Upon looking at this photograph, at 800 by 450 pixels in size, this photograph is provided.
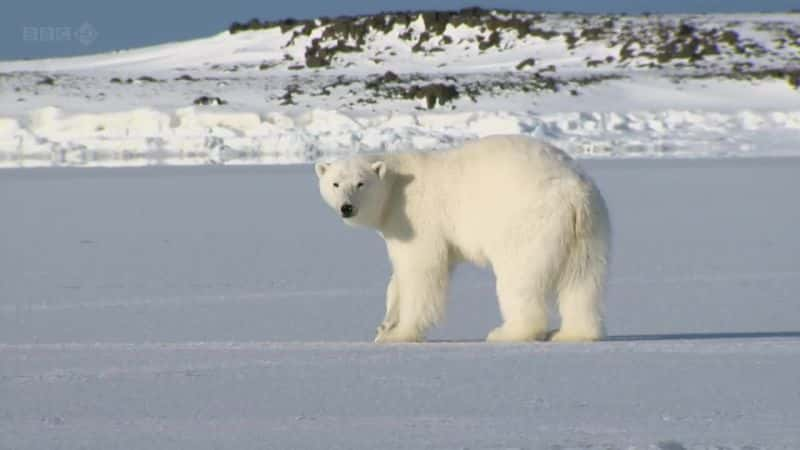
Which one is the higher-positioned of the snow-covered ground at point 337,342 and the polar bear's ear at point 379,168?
the polar bear's ear at point 379,168

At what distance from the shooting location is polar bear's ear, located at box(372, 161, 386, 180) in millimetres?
6930

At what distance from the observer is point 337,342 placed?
6801 mm

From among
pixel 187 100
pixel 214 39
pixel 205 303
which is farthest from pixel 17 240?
pixel 214 39

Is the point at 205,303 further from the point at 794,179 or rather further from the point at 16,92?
the point at 16,92

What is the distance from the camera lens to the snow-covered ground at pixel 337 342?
429cm

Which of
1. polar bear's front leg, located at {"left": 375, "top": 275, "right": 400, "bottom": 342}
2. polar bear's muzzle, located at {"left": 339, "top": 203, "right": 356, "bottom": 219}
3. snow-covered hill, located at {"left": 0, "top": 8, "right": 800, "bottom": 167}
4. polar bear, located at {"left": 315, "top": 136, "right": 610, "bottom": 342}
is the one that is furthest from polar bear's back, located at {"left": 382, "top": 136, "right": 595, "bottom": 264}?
snow-covered hill, located at {"left": 0, "top": 8, "right": 800, "bottom": 167}

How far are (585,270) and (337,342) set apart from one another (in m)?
1.27

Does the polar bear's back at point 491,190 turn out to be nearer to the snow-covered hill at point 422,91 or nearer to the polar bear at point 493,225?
the polar bear at point 493,225

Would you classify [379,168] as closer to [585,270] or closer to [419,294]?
[419,294]

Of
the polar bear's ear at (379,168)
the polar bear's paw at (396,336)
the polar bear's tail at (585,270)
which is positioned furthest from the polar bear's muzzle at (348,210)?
the polar bear's tail at (585,270)

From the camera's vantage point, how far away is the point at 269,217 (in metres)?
14.1

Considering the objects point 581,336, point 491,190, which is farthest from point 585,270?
point 491,190

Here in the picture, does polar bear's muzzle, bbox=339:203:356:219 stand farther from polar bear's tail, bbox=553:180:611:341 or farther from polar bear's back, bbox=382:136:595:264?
polar bear's tail, bbox=553:180:611:341

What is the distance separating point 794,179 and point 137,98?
2357 centimetres
